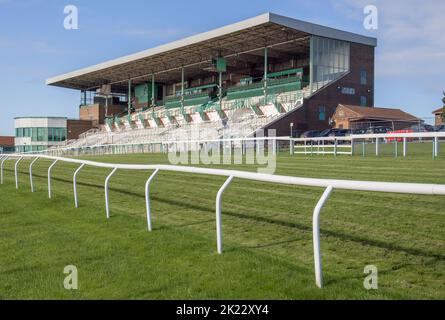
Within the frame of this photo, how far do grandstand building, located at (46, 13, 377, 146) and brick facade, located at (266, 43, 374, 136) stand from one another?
10cm

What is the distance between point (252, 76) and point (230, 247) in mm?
58130

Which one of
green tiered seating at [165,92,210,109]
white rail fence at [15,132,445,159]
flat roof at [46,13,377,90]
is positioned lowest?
white rail fence at [15,132,445,159]

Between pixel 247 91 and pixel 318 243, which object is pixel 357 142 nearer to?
pixel 247 91

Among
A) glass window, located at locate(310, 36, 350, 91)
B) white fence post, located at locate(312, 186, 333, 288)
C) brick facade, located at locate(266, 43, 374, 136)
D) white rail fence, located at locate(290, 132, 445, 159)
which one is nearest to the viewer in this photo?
white fence post, located at locate(312, 186, 333, 288)

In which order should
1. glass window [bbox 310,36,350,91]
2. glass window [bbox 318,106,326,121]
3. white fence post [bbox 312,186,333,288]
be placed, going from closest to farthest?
white fence post [bbox 312,186,333,288]
glass window [bbox 318,106,326,121]
glass window [bbox 310,36,350,91]

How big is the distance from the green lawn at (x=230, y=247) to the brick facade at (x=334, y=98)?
34267 millimetres

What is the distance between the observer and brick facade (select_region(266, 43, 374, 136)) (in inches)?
1757

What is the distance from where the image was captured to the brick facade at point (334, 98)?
146ft

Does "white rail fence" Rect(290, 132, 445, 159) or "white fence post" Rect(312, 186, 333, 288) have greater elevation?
"white rail fence" Rect(290, 132, 445, 159)

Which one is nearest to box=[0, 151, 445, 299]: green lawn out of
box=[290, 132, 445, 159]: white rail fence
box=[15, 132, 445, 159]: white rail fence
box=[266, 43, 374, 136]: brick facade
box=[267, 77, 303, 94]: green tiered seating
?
box=[290, 132, 445, 159]: white rail fence

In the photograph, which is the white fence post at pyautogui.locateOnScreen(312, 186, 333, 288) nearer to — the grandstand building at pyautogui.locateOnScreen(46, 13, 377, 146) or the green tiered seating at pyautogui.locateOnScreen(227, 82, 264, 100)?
the grandstand building at pyautogui.locateOnScreen(46, 13, 377, 146)

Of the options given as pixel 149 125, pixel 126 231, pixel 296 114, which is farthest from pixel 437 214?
pixel 149 125
